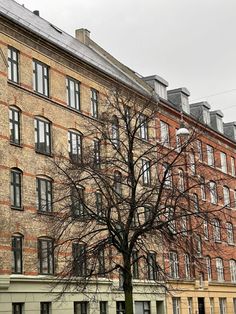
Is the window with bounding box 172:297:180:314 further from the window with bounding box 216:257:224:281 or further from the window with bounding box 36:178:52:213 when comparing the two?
the window with bounding box 36:178:52:213

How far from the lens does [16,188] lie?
3077 centimetres

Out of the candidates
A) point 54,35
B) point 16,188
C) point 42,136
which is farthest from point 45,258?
point 54,35

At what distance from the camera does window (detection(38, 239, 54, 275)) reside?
31.2 metres

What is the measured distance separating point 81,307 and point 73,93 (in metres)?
11.6

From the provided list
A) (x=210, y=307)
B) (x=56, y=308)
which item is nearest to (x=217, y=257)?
(x=210, y=307)

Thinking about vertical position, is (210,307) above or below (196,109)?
below

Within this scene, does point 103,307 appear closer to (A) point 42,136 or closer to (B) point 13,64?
(A) point 42,136

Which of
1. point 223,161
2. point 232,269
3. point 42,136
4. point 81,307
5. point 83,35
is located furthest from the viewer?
point 223,161

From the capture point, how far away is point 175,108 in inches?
1917

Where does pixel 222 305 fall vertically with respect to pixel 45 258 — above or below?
below

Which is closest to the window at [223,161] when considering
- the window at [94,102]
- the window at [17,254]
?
the window at [94,102]

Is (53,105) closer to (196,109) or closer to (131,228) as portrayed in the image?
(131,228)

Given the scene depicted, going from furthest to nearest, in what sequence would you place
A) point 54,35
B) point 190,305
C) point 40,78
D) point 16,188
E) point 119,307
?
point 190,305
point 54,35
point 119,307
point 40,78
point 16,188

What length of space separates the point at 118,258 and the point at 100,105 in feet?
29.5
